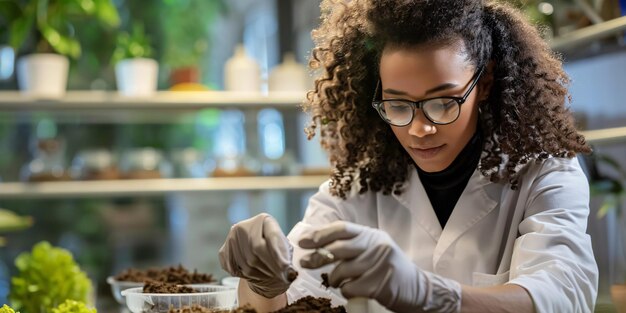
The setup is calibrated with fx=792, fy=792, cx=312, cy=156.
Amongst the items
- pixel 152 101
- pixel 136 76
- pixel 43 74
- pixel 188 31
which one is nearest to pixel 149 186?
pixel 152 101

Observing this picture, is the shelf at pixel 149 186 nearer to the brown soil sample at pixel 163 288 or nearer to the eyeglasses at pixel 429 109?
the brown soil sample at pixel 163 288

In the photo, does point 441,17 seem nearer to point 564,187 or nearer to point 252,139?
point 564,187

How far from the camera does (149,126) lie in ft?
13.7

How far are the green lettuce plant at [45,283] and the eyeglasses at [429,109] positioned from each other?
865mm

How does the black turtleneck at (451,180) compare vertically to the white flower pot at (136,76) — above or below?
below

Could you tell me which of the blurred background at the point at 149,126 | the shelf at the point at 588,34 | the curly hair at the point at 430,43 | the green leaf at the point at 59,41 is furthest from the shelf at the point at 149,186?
the curly hair at the point at 430,43

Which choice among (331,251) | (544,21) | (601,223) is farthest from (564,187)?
(544,21)

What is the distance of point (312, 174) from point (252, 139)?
522mm

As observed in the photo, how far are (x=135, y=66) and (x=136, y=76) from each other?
5cm

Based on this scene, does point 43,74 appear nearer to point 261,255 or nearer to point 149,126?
point 149,126

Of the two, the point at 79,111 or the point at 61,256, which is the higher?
the point at 79,111

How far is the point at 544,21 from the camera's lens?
3143 mm

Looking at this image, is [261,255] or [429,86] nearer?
[261,255]

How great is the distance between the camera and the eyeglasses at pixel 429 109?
1.29 metres
